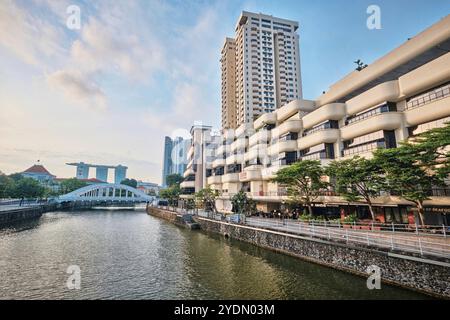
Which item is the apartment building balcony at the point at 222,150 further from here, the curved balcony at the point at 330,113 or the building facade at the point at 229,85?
the curved balcony at the point at 330,113

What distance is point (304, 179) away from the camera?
27266mm

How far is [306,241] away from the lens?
63.8 feet

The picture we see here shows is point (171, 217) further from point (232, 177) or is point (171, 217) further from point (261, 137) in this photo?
point (261, 137)

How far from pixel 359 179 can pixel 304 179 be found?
7030 mm

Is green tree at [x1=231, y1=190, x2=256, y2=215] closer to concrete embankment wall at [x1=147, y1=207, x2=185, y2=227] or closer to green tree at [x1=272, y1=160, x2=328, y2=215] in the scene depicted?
green tree at [x1=272, y1=160, x2=328, y2=215]

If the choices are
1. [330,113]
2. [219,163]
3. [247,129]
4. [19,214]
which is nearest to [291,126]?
[330,113]

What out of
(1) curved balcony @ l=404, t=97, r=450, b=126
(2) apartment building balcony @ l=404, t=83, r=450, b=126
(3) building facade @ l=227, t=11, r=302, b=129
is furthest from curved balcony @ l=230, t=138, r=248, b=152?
(1) curved balcony @ l=404, t=97, r=450, b=126

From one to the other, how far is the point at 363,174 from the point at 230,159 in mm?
33736

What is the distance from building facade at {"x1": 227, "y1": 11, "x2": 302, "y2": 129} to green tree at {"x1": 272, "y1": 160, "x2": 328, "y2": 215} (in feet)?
154

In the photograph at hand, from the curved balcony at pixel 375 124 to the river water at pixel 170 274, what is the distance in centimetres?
1562

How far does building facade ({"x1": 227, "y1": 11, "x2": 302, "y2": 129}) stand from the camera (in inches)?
2963

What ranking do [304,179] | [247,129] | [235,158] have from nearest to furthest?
1. [304,179]
2. [247,129]
3. [235,158]

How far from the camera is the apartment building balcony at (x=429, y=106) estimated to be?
64.4 feet
